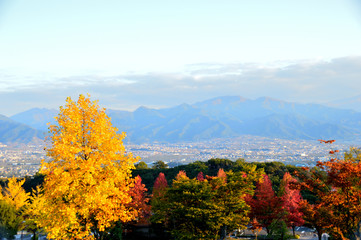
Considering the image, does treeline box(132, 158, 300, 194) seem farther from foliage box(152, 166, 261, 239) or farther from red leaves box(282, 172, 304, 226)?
foliage box(152, 166, 261, 239)

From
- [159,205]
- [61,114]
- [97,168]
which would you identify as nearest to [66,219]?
[97,168]

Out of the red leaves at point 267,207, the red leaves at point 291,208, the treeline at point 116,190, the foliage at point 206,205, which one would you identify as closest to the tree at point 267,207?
the red leaves at point 267,207

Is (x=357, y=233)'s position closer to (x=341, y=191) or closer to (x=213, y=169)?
(x=341, y=191)

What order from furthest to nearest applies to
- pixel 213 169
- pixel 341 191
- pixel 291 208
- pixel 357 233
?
pixel 213 169
pixel 291 208
pixel 341 191
pixel 357 233

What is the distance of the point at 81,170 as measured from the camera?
16.9 metres

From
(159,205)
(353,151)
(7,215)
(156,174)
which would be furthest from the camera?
(156,174)

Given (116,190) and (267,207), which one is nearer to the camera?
(116,190)

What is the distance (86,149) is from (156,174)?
62.9 meters

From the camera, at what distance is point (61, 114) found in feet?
58.9

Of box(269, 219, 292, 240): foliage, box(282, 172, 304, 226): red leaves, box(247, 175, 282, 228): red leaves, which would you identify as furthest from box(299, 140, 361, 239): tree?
box(247, 175, 282, 228): red leaves

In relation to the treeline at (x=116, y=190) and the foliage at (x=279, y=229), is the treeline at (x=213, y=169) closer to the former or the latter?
the foliage at (x=279, y=229)

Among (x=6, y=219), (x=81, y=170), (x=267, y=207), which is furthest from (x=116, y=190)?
(x=6, y=219)

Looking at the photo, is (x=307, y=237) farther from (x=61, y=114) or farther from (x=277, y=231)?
(x=61, y=114)

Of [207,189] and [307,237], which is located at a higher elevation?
[207,189]
